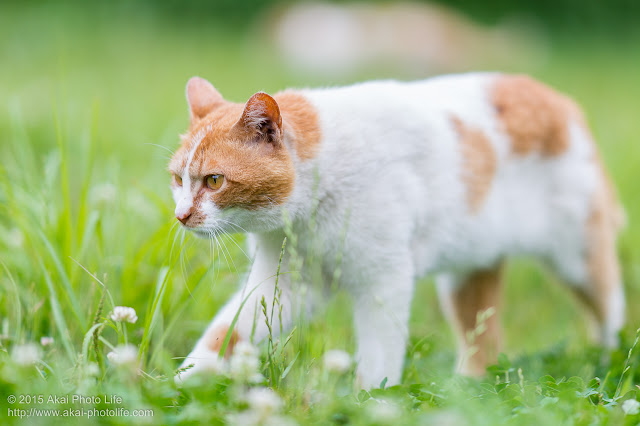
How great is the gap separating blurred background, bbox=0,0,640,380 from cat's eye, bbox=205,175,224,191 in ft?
0.79

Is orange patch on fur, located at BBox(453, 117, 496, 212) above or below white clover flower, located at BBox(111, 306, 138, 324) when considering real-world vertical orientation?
above

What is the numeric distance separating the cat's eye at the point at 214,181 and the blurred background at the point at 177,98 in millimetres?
241

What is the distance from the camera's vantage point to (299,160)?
2299 millimetres

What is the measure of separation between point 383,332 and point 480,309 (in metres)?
1.08

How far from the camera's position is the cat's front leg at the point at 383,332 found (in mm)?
2430

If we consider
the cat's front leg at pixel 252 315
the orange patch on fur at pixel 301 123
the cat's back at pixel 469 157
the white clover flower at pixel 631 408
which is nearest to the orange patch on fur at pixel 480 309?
the cat's back at pixel 469 157

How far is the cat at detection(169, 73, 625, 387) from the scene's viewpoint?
2.22m

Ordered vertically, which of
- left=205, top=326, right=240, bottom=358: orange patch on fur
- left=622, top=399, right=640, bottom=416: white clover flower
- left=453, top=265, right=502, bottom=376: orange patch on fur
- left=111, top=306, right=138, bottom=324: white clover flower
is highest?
left=111, top=306, right=138, bottom=324: white clover flower

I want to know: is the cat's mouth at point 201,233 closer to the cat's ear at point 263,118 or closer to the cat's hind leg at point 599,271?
the cat's ear at point 263,118

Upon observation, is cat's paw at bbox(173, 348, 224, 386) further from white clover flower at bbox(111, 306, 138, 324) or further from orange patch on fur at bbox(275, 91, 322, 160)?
orange patch on fur at bbox(275, 91, 322, 160)

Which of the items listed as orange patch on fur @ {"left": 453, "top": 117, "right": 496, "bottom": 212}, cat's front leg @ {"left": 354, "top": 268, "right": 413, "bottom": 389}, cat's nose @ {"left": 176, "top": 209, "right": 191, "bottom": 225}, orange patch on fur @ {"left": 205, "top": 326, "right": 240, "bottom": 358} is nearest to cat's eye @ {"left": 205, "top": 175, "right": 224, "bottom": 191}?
cat's nose @ {"left": 176, "top": 209, "right": 191, "bottom": 225}

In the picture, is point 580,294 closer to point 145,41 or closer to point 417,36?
point 417,36

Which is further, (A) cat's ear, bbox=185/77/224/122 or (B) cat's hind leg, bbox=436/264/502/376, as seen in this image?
(B) cat's hind leg, bbox=436/264/502/376

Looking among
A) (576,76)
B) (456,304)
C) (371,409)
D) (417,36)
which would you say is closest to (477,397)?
(371,409)
